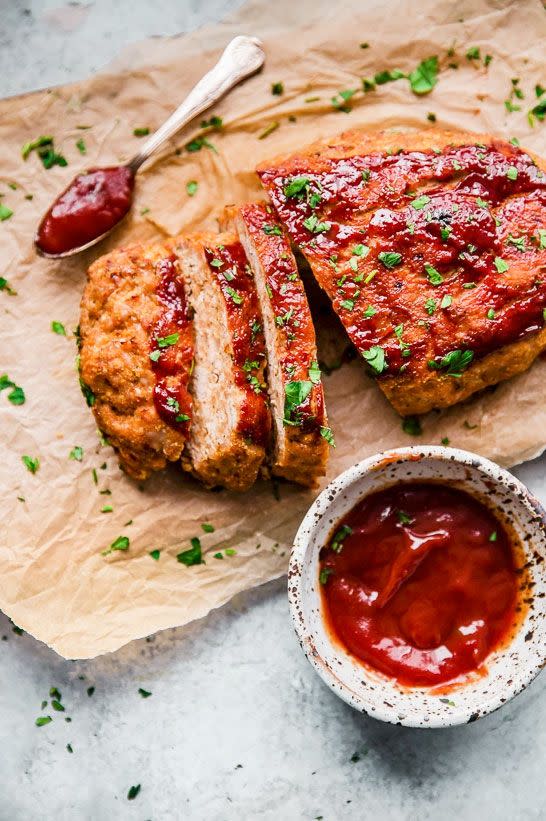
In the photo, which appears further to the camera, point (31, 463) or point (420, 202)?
point (31, 463)

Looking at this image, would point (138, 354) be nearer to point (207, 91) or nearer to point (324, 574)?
point (324, 574)

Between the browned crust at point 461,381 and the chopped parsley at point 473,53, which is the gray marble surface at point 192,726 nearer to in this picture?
the browned crust at point 461,381

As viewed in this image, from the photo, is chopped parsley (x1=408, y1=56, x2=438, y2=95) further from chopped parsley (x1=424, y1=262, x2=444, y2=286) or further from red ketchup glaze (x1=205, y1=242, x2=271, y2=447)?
red ketchup glaze (x1=205, y1=242, x2=271, y2=447)

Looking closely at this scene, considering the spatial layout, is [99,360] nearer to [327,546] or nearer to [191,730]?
[327,546]

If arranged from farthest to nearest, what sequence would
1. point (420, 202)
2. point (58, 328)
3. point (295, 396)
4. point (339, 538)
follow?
1. point (58, 328)
2. point (339, 538)
3. point (420, 202)
4. point (295, 396)

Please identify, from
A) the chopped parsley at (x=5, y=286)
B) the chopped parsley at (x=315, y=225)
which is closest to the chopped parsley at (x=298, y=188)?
the chopped parsley at (x=315, y=225)

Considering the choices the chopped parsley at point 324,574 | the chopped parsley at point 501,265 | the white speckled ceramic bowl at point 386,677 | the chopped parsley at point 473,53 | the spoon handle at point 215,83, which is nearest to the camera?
the white speckled ceramic bowl at point 386,677

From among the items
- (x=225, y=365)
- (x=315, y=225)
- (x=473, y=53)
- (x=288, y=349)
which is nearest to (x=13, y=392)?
(x=225, y=365)
